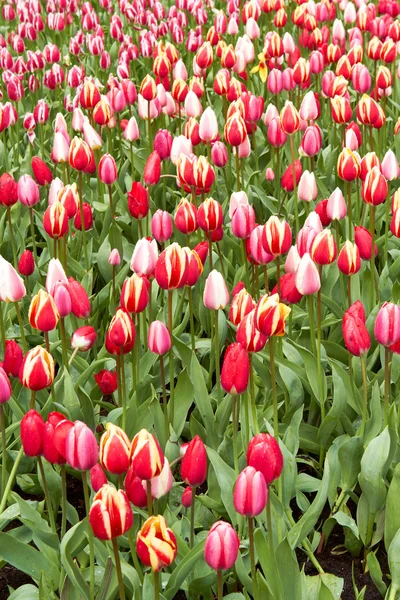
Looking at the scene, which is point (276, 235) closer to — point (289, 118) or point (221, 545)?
point (221, 545)

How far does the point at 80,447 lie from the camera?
185 centimetres

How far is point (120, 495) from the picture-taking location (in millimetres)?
1677

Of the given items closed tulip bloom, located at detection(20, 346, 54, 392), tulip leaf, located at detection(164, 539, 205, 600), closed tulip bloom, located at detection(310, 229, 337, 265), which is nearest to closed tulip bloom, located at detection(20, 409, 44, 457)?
closed tulip bloom, located at detection(20, 346, 54, 392)

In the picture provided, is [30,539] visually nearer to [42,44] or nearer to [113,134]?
[113,134]

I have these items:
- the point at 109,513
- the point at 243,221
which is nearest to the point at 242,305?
the point at 243,221

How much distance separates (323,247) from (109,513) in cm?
108

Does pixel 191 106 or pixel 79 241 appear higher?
pixel 191 106

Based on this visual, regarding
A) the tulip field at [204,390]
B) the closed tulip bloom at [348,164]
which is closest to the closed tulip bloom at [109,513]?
the tulip field at [204,390]

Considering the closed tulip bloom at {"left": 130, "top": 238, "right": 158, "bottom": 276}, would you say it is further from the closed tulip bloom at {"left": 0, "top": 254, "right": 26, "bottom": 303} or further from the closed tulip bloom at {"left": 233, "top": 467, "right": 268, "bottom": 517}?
the closed tulip bloom at {"left": 233, "top": 467, "right": 268, "bottom": 517}

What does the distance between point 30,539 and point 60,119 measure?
1915 millimetres

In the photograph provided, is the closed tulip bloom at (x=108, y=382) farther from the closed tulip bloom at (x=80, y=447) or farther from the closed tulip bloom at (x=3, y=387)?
Answer: the closed tulip bloom at (x=80, y=447)

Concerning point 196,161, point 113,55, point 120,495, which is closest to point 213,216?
point 196,161

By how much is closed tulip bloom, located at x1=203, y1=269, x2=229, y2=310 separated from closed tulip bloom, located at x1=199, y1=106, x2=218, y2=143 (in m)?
1.31

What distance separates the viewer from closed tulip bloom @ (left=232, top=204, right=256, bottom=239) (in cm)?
276
